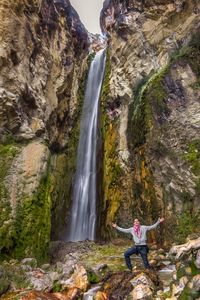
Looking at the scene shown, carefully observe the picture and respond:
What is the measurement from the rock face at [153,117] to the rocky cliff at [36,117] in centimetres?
317

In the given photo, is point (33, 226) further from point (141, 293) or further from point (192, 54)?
point (192, 54)

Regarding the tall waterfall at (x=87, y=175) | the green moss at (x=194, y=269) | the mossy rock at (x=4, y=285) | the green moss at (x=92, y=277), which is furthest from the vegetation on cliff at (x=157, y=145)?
the mossy rock at (x=4, y=285)

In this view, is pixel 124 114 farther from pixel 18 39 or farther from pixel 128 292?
pixel 128 292

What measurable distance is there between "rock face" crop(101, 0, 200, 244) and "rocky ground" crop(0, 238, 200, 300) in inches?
166

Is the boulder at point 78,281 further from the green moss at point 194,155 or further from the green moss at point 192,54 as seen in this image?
the green moss at point 192,54

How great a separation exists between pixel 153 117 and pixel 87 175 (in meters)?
7.74

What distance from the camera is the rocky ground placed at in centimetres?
809

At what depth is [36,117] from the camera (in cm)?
2003

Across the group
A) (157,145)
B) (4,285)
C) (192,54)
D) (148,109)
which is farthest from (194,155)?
(4,285)

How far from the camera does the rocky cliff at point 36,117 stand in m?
15.1

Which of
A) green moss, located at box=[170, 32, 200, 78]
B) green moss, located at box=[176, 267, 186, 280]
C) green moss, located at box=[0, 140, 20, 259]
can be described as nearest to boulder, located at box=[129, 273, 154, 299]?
green moss, located at box=[176, 267, 186, 280]

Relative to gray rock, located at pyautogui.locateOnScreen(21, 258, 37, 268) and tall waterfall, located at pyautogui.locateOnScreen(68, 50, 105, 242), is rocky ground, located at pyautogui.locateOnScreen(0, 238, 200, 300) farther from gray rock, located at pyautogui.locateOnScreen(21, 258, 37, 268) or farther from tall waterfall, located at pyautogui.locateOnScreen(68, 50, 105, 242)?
tall waterfall, located at pyautogui.locateOnScreen(68, 50, 105, 242)

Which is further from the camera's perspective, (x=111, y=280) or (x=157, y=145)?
(x=157, y=145)

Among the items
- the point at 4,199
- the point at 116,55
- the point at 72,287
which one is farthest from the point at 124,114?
the point at 72,287
